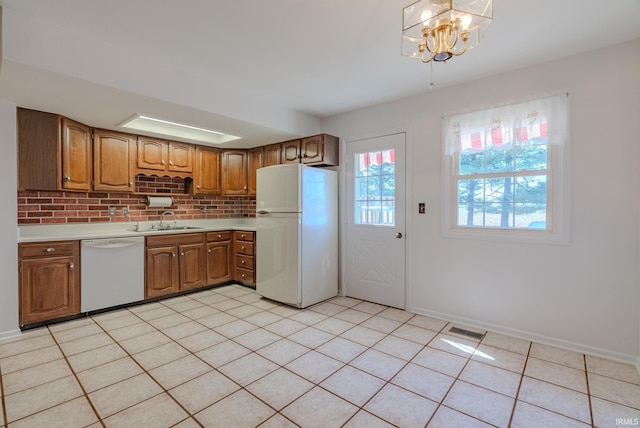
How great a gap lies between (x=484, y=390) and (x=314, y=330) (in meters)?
1.48

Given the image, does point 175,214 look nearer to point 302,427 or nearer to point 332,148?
point 332,148

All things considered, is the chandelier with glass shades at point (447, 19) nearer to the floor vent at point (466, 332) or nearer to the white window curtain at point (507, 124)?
the white window curtain at point (507, 124)

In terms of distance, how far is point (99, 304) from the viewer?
328 cm

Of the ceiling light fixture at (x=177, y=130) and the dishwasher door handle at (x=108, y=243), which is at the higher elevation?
the ceiling light fixture at (x=177, y=130)

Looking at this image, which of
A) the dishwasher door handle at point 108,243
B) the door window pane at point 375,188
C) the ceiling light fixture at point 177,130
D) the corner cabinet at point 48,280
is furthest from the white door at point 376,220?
the corner cabinet at point 48,280

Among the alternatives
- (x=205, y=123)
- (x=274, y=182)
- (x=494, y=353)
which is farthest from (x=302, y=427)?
(x=205, y=123)

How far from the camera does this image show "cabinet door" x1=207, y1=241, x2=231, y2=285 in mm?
4297

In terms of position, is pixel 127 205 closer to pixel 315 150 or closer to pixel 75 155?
pixel 75 155

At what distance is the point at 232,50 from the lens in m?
2.43

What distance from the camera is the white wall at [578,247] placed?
7.57ft

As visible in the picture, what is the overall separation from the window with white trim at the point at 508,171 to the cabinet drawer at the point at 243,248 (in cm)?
261

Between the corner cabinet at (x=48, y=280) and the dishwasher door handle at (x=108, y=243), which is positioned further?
the dishwasher door handle at (x=108, y=243)

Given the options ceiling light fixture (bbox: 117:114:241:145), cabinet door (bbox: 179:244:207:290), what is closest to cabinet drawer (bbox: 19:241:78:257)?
cabinet door (bbox: 179:244:207:290)

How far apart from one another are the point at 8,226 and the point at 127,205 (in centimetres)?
137
